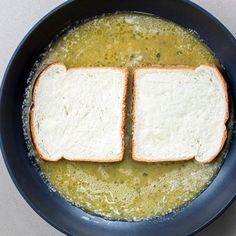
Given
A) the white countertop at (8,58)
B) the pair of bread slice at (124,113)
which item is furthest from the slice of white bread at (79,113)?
the white countertop at (8,58)

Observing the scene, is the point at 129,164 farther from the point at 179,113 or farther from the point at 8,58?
the point at 8,58

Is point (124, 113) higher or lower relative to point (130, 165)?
higher

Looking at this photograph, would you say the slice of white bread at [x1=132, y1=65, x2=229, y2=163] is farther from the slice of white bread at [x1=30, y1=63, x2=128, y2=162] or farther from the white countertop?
the white countertop

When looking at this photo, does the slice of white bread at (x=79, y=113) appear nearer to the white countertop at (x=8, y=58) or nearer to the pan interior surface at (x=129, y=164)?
the pan interior surface at (x=129, y=164)

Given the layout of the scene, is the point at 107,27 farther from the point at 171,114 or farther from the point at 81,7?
the point at 171,114

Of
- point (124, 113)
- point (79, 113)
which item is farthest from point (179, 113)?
point (79, 113)

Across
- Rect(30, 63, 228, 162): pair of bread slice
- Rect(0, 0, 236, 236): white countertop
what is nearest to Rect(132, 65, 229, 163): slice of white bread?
Rect(30, 63, 228, 162): pair of bread slice
